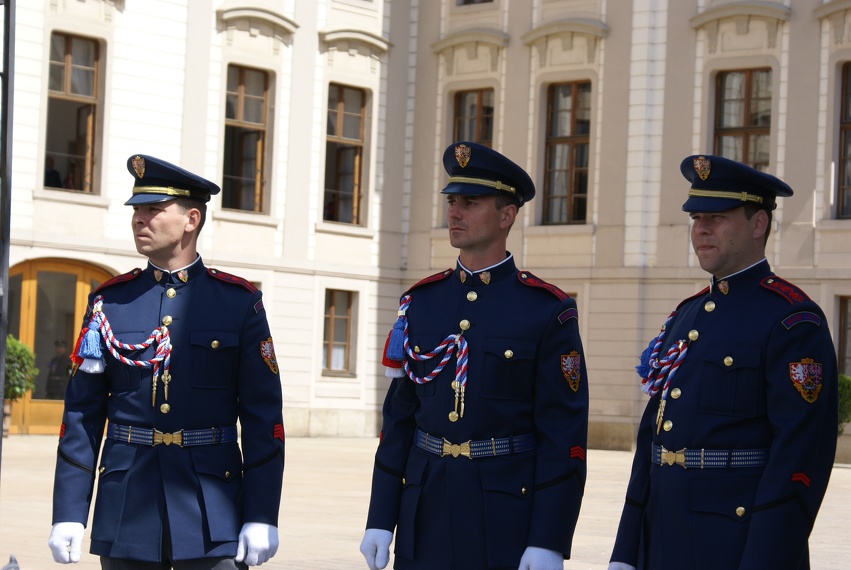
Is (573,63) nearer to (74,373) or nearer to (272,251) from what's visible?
(272,251)

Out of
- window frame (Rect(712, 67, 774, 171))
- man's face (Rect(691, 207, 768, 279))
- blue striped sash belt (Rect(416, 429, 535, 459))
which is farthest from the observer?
window frame (Rect(712, 67, 774, 171))

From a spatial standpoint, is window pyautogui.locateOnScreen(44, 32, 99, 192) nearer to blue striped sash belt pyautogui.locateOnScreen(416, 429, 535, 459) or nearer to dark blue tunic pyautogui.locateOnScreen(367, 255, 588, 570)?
dark blue tunic pyautogui.locateOnScreen(367, 255, 588, 570)

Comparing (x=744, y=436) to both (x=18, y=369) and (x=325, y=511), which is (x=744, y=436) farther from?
(x=18, y=369)

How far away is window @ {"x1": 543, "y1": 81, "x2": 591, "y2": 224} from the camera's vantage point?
1027 inches

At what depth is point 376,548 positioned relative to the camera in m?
5.31

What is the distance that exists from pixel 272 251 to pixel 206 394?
2061 cm

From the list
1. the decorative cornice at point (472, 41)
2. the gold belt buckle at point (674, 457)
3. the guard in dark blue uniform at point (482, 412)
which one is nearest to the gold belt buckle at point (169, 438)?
the guard in dark blue uniform at point (482, 412)

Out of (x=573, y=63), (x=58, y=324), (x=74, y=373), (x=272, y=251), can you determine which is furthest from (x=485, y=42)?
(x=74, y=373)

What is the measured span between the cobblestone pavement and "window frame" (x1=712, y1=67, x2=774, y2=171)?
5.19m

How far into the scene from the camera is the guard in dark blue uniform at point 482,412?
17.4ft

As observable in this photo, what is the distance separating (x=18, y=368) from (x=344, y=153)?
833 cm

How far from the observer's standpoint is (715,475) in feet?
16.3

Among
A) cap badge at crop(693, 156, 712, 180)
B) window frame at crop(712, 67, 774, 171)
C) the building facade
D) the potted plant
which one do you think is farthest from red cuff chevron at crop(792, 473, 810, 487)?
window frame at crop(712, 67, 774, 171)

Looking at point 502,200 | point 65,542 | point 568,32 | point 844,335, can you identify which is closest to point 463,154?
point 502,200
